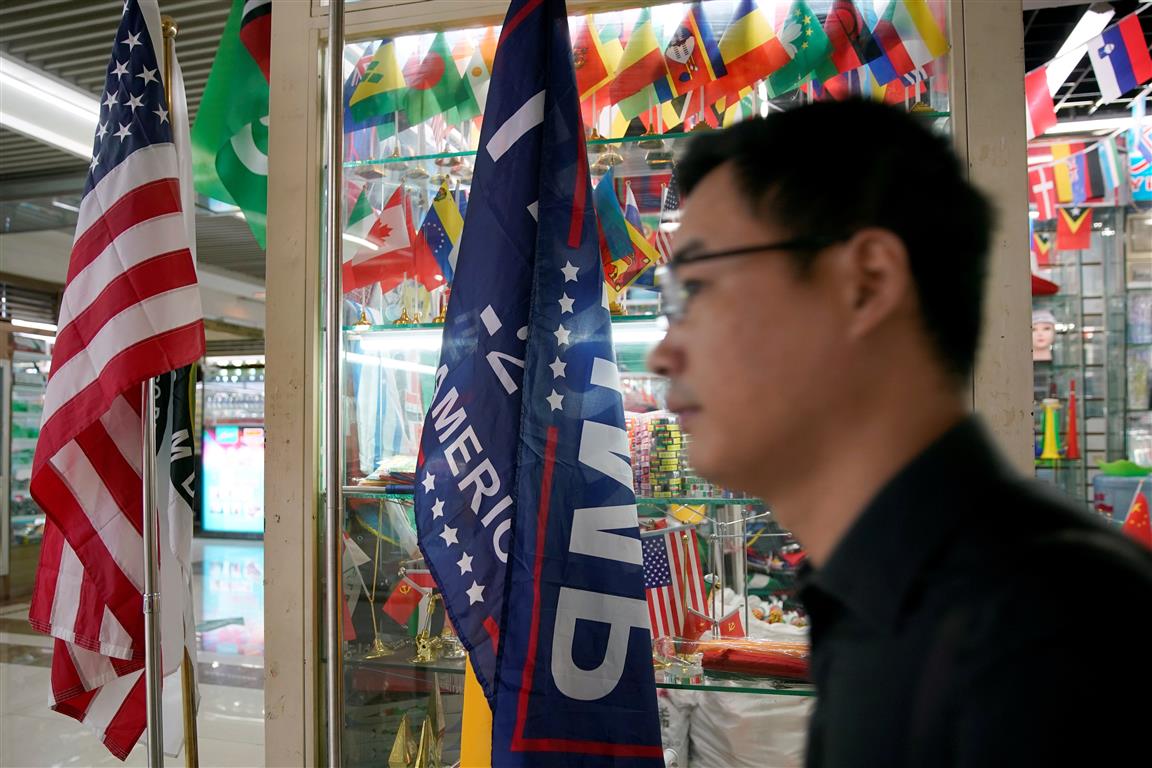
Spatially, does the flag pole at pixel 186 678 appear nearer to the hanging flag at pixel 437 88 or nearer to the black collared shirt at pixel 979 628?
the hanging flag at pixel 437 88

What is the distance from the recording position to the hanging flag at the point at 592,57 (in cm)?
225

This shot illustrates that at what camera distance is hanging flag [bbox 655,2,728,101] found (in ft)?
7.20

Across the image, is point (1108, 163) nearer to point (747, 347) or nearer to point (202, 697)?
point (747, 347)

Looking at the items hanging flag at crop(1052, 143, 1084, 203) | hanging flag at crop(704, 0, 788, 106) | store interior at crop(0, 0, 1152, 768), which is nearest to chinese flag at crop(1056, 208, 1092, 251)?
hanging flag at crop(1052, 143, 1084, 203)

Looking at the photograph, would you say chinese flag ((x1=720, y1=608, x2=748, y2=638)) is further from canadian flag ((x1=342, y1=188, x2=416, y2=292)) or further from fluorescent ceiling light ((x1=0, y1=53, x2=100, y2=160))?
fluorescent ceiling light ((x1=0, y1=53, x2=100, y2=160))

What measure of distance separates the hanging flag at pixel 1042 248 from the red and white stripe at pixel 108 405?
7018 millimetres

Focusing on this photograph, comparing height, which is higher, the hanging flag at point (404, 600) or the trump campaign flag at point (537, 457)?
the trump campaign flag at point (537, 457)

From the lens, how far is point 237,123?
8.10ft

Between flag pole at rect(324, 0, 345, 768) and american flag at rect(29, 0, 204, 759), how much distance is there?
0.68 metres

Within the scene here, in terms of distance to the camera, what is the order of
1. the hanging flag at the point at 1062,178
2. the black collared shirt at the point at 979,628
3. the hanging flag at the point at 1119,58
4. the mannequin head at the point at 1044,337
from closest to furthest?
the black collared shirt at the point at 979,628
the hanging flag at the point at 1119,58
the hanging flag at the point at 1062,178
the mannequin head at the point at 1044,337

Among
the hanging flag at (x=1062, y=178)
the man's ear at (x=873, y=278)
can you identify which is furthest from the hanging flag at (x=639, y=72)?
the hanging flag at (x=1062, y=178)

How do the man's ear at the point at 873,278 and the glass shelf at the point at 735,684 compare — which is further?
the glass shelf at the point at 735,684

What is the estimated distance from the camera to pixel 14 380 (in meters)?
8.77

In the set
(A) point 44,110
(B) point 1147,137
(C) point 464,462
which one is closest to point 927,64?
(C) point 464,462
